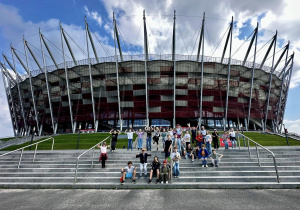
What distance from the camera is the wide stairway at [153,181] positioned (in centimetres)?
791

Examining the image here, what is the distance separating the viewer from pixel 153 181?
831 cm

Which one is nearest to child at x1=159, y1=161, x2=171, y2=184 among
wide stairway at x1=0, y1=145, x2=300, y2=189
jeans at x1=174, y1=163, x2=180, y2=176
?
wide stairway at x1=0, y1=145, x2=300, y2=189

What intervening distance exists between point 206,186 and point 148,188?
107 inches

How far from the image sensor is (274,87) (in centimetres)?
4678

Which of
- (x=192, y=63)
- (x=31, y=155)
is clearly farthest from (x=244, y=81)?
(x=31, y=155)

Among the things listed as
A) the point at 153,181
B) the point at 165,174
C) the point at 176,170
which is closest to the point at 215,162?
the point at 176,170

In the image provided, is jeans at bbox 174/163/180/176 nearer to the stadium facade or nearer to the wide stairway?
the wide stairway

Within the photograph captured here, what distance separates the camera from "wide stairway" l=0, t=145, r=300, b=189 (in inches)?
311

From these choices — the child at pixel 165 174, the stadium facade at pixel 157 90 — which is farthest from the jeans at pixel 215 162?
the stadium facade at pixel 157 90

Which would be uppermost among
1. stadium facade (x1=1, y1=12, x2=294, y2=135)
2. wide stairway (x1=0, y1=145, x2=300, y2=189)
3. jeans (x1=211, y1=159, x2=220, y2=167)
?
stadium facade (x1=1, y1=12, x2=294, y2=135)

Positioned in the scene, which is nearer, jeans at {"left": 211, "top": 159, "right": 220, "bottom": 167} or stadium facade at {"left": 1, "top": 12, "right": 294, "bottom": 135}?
jeans at {"left": 211, "top": 159, "right": 220, "bottom": 167}

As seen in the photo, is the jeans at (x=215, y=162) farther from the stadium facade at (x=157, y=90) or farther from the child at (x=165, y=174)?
the stadium facade at (x=157, y=90)

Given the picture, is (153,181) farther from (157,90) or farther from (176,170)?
(157,90)

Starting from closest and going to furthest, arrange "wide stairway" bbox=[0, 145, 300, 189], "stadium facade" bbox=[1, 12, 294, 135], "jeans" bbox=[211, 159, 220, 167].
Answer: "wide stairway" bbox=[0, 145, 300, 189]
"jeans" bbox=[211, 159, 220, 167]
"stadium facade" bbox=[1, 12, 294, 135]
